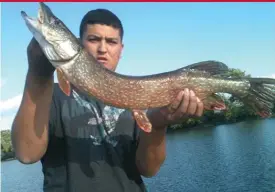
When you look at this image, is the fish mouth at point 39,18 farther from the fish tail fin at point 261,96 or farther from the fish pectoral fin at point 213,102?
the fish tail fin at point 261,96

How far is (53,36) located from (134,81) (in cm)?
88

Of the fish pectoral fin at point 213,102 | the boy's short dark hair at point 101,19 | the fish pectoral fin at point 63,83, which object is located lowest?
the fish pectoral fin at point 213,102

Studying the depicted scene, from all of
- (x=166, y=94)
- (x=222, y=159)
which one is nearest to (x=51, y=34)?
Answer: (x=166, y=94)

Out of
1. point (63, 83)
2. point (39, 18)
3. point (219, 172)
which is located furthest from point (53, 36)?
point (219, 172)

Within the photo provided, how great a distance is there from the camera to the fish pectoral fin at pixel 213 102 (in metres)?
3.15

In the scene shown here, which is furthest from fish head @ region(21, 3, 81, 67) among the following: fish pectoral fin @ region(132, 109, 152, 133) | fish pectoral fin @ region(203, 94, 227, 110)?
fish pectoral fin @ region(203, 94, 227, 110)

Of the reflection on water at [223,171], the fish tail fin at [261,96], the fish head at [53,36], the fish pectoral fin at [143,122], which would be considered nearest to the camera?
the fish head at [53,36]

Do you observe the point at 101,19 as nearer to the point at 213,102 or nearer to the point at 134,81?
the point at 134,81

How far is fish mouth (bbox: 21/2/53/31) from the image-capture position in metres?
2.73

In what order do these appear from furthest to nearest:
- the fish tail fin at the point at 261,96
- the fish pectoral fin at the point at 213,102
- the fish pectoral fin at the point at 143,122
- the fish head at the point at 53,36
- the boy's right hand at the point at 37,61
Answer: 1. the fish tail fin at the point at 261,96
2. the fish pectoral fin at the point at 213,102
3. the fish pectoral fin at the point at 143,122
4. the fish head at the point at 53,36
5. the boy's right hand at the point at 37,61

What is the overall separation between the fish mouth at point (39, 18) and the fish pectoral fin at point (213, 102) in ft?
5.65

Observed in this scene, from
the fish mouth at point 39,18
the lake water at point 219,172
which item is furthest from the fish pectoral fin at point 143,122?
the lake water at point 219,172

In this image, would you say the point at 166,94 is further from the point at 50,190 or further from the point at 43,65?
the point at 50,190

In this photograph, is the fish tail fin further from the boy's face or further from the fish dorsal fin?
the boy's face
